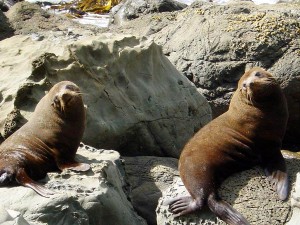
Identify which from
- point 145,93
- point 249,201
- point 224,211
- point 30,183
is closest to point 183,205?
point 224,211

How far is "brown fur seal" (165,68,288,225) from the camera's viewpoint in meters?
5.84

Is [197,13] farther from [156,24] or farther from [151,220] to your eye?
[151,220]

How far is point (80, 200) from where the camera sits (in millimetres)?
5676

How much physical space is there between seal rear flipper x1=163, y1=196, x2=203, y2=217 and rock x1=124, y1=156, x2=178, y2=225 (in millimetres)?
1110

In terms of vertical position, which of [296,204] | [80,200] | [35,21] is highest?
[296,204]

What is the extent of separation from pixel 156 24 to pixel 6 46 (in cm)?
270

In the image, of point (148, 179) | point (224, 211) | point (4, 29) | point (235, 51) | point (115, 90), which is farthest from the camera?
point (4, 29)

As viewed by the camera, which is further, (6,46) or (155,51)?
(6,46)

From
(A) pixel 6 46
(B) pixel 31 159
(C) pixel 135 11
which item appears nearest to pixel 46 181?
(B) pixel 31 159

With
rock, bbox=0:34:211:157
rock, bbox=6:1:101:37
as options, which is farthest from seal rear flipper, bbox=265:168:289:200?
rock, bbox=6:1:101:37

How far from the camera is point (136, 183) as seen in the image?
288 inches

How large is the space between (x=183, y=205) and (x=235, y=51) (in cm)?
393

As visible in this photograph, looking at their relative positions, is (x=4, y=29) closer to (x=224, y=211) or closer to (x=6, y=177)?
(x=6, y=177)

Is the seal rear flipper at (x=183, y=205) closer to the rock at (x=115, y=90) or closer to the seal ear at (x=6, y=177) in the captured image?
the seal ear at (x=6, y=177)
